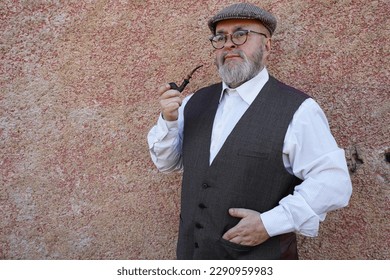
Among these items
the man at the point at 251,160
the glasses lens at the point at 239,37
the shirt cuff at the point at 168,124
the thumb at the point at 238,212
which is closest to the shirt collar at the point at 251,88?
the man at the point at 251,160

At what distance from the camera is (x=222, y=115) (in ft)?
5.33

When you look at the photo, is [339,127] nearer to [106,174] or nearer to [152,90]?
[152,90]

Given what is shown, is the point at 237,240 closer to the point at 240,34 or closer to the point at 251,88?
the point at 251,88

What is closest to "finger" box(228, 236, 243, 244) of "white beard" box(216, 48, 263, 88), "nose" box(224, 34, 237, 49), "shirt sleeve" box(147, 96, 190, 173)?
"shirt sleeve" box(147, 96, 190, 173)

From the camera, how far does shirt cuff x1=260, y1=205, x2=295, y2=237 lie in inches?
56.4

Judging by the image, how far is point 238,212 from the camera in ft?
4.83

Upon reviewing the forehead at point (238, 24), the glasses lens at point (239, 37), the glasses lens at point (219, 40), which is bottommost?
the glasses lens at point (219, 40)

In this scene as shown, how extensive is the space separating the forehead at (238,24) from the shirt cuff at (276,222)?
0.68 m

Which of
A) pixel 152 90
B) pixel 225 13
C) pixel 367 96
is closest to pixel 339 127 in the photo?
pixel 367 96

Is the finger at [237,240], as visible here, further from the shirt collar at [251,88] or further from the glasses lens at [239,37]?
the glasses lens at [239,37]

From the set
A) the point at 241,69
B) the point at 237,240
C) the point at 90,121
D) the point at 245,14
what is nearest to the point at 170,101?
the point at 241,69

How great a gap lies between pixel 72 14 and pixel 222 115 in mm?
1036

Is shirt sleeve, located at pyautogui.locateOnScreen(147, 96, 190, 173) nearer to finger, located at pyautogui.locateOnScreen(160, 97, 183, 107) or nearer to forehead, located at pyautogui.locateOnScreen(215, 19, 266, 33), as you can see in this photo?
finger, located at pyautogui.locateOnScreen(160, 97, 183, 107)

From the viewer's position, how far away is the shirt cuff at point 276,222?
A: 143 cm
